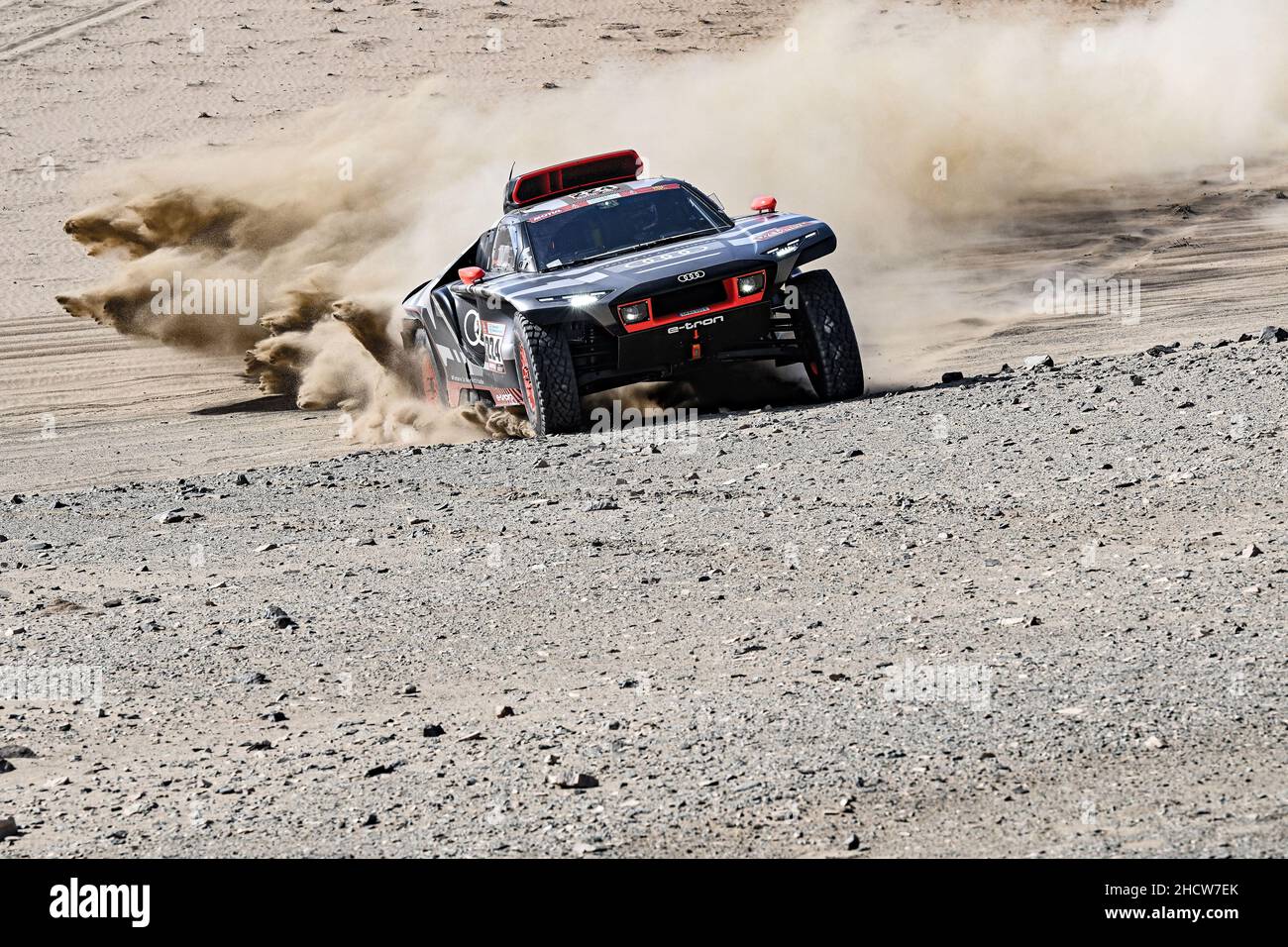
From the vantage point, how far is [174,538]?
872 centimetres

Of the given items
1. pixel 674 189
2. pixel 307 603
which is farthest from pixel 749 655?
pixel 674 189

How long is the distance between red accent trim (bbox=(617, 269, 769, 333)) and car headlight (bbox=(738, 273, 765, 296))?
0.04ft

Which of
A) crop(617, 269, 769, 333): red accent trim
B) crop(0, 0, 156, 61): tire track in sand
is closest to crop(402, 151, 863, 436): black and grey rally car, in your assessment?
crop(617, 269, 769, 333): red accent trim

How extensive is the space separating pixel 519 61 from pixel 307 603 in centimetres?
2582

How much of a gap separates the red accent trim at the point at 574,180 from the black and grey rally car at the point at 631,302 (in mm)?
331

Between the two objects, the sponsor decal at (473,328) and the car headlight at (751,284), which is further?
the sponsor decal at (473,328)

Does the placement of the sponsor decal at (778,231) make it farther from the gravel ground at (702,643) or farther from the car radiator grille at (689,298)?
the gravel ground at (702,643)

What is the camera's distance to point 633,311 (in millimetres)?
10289

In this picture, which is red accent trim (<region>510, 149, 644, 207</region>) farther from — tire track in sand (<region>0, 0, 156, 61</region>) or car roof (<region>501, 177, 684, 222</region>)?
tire track in sand (<region>0, 0, 156, 61</region>)

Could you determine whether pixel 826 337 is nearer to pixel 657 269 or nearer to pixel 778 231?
pixel 778 231

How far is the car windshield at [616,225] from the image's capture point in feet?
37.0

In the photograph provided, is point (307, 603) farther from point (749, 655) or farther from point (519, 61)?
point (519, 61)

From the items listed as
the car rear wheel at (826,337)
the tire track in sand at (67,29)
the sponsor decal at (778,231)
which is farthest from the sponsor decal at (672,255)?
the tire track in sand at (67,29)

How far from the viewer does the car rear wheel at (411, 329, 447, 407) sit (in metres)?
12.2
